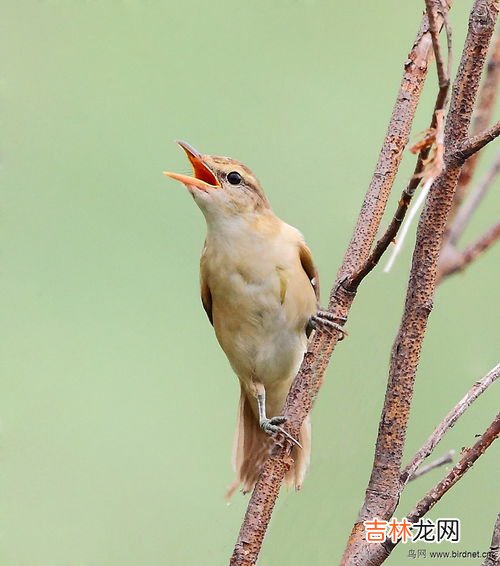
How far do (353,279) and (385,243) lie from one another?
160mm

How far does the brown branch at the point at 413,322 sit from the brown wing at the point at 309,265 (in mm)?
1009

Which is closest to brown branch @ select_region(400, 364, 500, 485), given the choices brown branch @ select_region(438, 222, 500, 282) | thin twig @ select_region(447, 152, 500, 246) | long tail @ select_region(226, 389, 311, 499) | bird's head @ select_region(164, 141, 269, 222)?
brown branch @ select_region(438, 222, 500, 282)

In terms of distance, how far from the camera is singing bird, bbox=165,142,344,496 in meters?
2.15

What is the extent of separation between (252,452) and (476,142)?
1.30 meters

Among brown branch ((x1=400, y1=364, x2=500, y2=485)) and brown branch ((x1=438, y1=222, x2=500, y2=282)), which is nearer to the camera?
brown branch ((x1=400, y1=364, x2=500, y2=485))

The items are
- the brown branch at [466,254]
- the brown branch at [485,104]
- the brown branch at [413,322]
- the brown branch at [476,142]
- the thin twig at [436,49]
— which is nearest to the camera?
the thin twig at [436,49]

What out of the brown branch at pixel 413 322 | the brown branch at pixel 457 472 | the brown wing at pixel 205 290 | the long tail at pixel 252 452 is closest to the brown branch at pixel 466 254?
the brown branch at pixel 413 322

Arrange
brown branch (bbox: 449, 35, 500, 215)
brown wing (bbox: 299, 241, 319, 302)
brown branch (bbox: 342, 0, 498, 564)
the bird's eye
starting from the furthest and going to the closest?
brown wing (bbox: 299, 241, 319, 302) → the bird's eye → brown branch (bbox: 449, 35, 500, 215) → brown branch (bbox: 342, 0, 498, 564)

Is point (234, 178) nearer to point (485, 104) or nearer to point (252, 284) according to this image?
point (252, 284)

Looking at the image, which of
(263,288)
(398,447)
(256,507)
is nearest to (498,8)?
(398,447)

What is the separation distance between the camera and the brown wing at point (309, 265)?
227 cm

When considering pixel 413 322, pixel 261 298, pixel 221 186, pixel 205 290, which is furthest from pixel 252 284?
pixel 413 322

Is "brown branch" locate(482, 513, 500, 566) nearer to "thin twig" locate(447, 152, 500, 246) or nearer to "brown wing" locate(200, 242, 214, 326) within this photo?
"thin twig" locate(447, 152, 500, 246)

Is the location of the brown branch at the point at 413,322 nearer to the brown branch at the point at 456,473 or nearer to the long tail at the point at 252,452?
the brown branch at the point at 456,473
